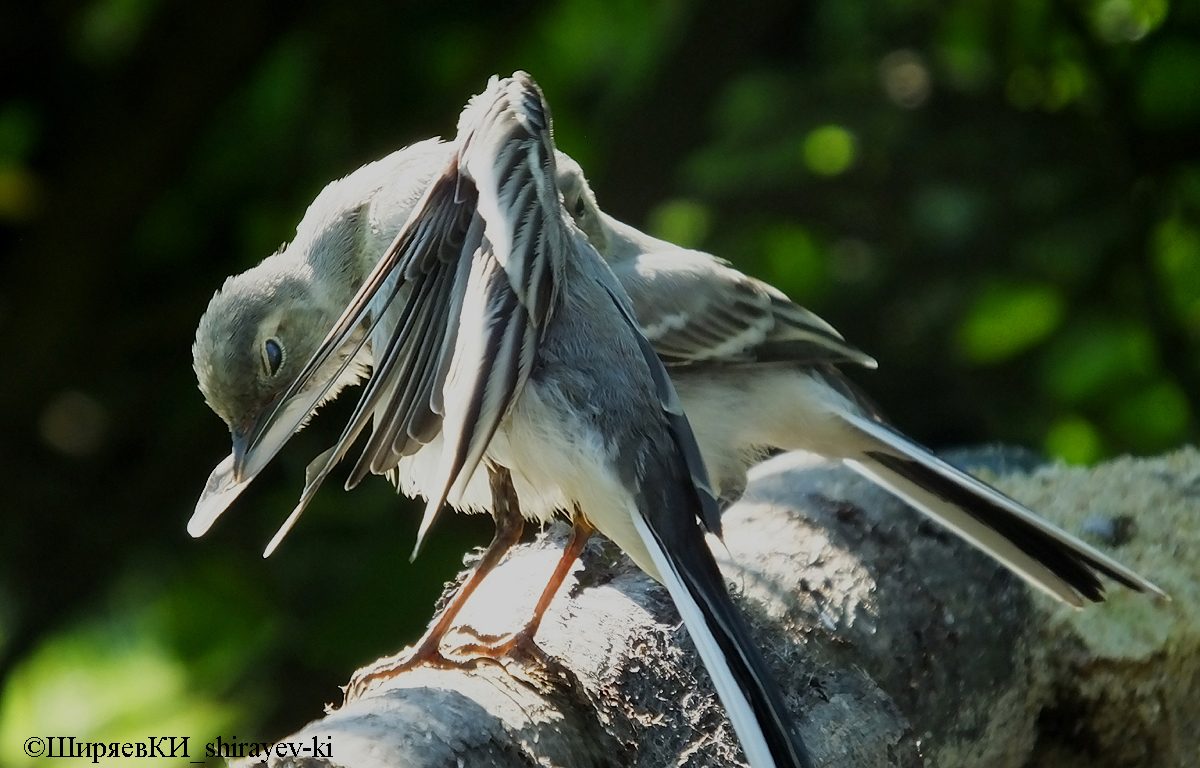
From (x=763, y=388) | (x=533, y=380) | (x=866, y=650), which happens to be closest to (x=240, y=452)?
(x=533, y=380)

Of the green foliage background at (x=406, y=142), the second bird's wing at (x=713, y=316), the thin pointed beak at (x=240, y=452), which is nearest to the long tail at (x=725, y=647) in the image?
the second bird's wing at (x=713, y=316)

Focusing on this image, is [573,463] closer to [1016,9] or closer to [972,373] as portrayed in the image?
[972,373]

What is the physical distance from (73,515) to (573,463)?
10.6 ft

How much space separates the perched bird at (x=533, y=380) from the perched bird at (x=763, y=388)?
42cm

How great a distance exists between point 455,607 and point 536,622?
270 millimetres

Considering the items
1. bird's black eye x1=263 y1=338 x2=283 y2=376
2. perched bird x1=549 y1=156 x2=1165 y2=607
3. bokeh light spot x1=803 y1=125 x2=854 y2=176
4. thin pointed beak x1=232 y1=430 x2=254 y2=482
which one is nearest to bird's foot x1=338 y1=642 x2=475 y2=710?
thin pointed beak x1=232 y1=430 x2=254 y2=482

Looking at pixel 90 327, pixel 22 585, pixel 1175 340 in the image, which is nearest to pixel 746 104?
pixel 1175 340

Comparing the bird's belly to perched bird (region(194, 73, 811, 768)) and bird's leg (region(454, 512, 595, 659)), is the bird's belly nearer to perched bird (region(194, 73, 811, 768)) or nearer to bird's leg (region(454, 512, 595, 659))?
perched bird (region(194, 73, 811, 768))

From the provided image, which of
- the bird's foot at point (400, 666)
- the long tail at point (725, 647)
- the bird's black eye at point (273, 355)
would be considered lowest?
the long tail at point (725, 647)

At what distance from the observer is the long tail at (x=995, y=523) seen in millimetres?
2410

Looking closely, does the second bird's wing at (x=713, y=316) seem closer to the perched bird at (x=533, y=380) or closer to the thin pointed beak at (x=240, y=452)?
the perched bird at (x=533, y=380)

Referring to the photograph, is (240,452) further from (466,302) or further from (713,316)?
(713,316)

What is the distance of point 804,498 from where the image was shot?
273 centimetres

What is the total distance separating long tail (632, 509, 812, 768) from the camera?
1.68 m
